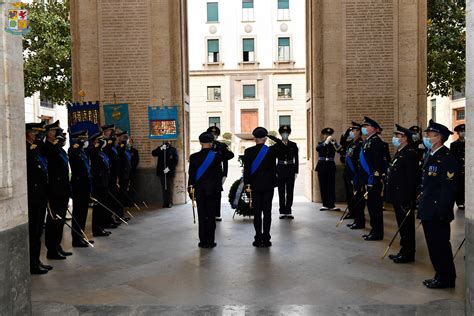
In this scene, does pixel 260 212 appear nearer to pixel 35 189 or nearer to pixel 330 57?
pixel 35 189

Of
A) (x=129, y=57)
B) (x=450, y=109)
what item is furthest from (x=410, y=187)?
(x=450, y=109)

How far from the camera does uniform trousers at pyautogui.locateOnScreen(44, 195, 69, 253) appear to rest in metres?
6.88

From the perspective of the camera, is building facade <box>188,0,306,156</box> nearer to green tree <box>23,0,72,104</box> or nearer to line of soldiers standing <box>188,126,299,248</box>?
green tree <box>23,0,72,104</box>

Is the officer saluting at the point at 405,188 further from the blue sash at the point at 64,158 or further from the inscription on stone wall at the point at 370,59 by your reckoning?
the inscription on stone wall at the point at 370,59

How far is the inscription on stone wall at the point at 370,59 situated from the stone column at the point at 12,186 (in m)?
9.17

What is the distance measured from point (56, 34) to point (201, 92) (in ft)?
81.4

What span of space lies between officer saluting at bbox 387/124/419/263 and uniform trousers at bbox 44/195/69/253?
4.74m

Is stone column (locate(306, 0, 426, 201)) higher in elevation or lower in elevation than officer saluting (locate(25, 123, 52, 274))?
higher

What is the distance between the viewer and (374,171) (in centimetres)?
771

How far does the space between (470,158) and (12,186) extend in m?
3.93

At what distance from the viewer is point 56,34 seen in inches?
590

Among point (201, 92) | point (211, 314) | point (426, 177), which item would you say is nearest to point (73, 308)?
point (211, 314)

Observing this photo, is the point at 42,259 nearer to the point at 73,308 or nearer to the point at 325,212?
the point at 73,308

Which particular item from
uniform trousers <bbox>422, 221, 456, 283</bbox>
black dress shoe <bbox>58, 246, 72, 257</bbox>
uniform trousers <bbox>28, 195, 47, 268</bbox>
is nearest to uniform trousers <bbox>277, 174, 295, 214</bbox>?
black dress shoe <bbox>58, 246, 72, 257</bbox>
